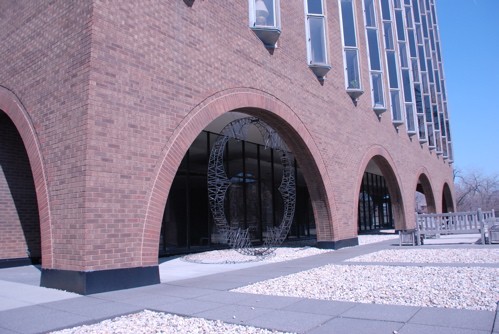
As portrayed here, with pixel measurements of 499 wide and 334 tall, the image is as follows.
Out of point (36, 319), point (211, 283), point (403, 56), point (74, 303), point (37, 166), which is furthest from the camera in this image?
point (403, 56)

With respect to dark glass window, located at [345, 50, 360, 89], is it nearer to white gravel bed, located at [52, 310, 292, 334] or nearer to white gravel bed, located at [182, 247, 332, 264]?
white gravel bed, located at [182, 247, 332, 264]

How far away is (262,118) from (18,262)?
24.2ft

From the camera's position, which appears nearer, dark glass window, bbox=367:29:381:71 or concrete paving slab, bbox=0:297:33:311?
concrete paving slab, bbox=0:297:33:311

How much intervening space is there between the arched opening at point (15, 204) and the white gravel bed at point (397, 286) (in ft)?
21.7

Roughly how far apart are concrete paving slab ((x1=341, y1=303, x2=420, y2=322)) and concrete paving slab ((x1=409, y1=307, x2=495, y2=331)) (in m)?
0.10

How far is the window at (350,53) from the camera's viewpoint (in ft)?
56.5

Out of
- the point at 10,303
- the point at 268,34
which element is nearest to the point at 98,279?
the point at 10,303

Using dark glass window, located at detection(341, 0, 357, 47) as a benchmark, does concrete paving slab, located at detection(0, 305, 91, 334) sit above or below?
below

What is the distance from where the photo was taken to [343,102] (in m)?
16.8

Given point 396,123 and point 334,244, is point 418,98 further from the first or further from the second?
point 334,244

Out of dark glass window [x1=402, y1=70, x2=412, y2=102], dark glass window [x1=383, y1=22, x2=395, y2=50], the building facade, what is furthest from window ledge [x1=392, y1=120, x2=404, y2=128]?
dark glass window [x1=383, y1=22, x2=395, y2=50]

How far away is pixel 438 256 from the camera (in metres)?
11.4

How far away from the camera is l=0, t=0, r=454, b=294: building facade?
7301 mm

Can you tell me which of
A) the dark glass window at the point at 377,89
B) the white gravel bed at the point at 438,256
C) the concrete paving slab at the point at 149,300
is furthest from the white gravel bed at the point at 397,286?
the dark glass window at the point at 377,89
